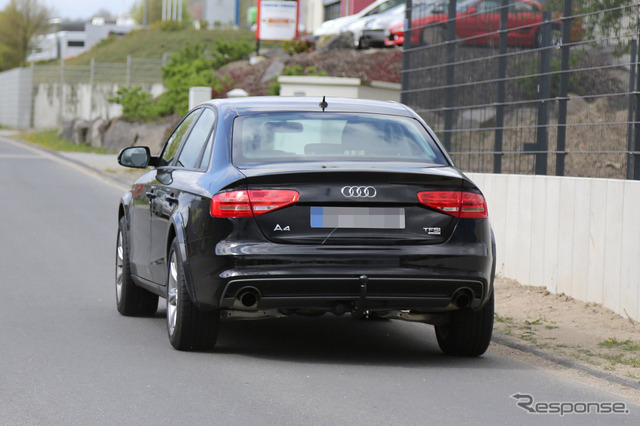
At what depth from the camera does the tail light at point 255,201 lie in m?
7.11

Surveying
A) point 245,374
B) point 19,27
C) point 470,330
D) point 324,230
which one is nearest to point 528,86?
point 470,330

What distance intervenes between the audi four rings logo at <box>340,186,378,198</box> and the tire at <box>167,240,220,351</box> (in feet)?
3.78

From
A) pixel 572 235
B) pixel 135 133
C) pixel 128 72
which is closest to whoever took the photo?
pixel 572 235

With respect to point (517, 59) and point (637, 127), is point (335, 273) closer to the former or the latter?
point (637, 127)

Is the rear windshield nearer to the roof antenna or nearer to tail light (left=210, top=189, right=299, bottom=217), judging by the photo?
the roof antenna

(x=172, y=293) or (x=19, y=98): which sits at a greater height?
(x=19, y=98)

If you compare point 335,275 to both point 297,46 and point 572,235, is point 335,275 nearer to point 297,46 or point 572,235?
point 572,235

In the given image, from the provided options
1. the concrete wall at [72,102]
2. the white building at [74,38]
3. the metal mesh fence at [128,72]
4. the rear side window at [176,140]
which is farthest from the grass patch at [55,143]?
the white building at [74,38]

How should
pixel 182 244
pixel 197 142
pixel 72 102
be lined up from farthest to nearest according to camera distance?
pixel 72 102 < pixel 197 142 < pixel 182 244

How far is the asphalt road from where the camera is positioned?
237 inches

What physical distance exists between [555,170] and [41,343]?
211 inches

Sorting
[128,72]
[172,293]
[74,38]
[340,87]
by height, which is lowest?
[172,293]

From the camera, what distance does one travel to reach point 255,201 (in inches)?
281

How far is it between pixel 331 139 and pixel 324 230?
0.90m
